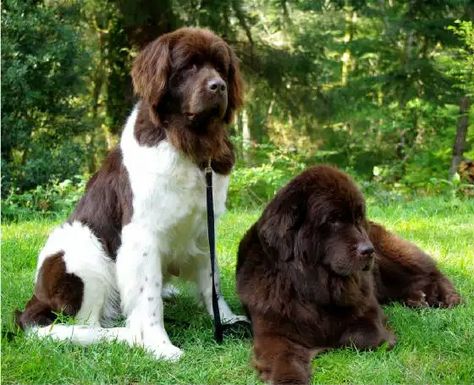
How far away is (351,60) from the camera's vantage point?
20578mm

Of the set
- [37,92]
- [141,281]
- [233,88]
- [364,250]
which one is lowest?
[141,281]

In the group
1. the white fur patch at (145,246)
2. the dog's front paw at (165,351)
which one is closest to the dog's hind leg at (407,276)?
the white fur patch at (145,246)

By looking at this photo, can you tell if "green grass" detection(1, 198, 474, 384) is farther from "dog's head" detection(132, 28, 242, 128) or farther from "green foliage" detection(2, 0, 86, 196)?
"green foliage" detection(2, 0, 86, 196)

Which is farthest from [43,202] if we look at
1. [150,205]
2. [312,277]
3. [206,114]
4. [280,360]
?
[280,360]

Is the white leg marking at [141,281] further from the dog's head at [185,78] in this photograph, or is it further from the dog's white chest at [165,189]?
the dog's head at [185,78]

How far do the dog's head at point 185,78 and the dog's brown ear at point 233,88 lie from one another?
0.39 feet

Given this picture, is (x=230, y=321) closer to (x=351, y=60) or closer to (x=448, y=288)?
(x=448, y=288)

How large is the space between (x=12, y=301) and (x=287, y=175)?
849 centimetres

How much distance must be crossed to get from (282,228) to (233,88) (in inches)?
39.4

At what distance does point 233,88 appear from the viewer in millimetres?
4234

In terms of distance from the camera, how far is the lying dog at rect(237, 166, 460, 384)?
367 cm

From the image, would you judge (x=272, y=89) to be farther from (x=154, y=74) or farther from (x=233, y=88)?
(x=154, y=74)

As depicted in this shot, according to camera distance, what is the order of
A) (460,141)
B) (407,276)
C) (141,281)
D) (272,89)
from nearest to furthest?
(141,281), (407,276), (272,89), (460,141)

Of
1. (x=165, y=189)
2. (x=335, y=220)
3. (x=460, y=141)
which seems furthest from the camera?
(x=460, y=141)
